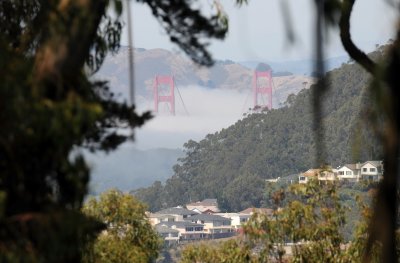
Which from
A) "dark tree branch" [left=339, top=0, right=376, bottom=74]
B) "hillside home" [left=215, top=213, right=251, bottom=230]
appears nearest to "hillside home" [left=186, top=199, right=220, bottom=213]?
"hillside home" [left=215, top=213, right=251, bottom=230]

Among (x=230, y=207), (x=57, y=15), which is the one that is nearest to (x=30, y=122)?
(x=57, y=15)

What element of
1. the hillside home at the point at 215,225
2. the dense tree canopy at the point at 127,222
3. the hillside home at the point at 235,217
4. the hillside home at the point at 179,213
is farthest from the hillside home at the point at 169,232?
the dense tree canopy at the point at 127,222

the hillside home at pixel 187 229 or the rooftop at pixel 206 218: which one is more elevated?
the rooftop at pixel 206 218

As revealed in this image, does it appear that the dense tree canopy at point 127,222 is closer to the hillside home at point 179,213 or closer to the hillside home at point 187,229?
the hillside home at point 187,229

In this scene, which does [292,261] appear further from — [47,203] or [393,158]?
[393,158]

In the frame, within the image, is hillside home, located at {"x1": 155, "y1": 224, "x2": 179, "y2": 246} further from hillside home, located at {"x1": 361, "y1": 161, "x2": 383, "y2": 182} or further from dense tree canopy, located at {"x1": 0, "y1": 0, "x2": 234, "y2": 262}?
dense tree canopy, located at {"x1": 0, "y1": 0, "x2": 234, "y2": 262}

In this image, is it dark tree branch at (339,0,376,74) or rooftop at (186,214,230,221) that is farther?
rooftop at (186,214,230,221)
